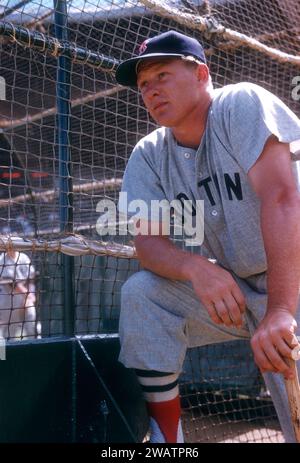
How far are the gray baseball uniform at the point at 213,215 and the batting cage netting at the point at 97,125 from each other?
319 mm

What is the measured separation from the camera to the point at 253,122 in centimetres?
174

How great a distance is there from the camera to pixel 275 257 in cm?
154

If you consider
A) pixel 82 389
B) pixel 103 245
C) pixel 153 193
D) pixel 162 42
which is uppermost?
pixel 162 42

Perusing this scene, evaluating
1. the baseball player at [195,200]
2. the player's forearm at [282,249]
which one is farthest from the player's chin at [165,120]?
the player's forearm at [282,249]

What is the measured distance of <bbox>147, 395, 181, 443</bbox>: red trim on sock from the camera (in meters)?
1.81

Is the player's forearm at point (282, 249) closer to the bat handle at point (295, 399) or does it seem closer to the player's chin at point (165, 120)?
the bat handle at point (295, 399)

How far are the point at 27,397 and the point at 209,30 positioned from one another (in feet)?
5.79

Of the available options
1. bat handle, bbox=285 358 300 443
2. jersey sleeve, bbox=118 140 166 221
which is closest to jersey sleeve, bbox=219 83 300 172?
jersey sleeve, bbox=118 140 166 221

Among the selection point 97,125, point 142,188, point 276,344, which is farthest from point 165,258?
point 97,125

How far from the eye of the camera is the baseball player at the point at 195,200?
1690 millimetres

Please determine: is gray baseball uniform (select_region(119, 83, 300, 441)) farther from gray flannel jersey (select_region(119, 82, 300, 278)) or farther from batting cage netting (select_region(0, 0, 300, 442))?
batting cage netting (select_region(0, 0, 300, 442))

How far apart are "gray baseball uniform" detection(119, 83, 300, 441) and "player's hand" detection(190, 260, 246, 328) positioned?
10.0 inches
